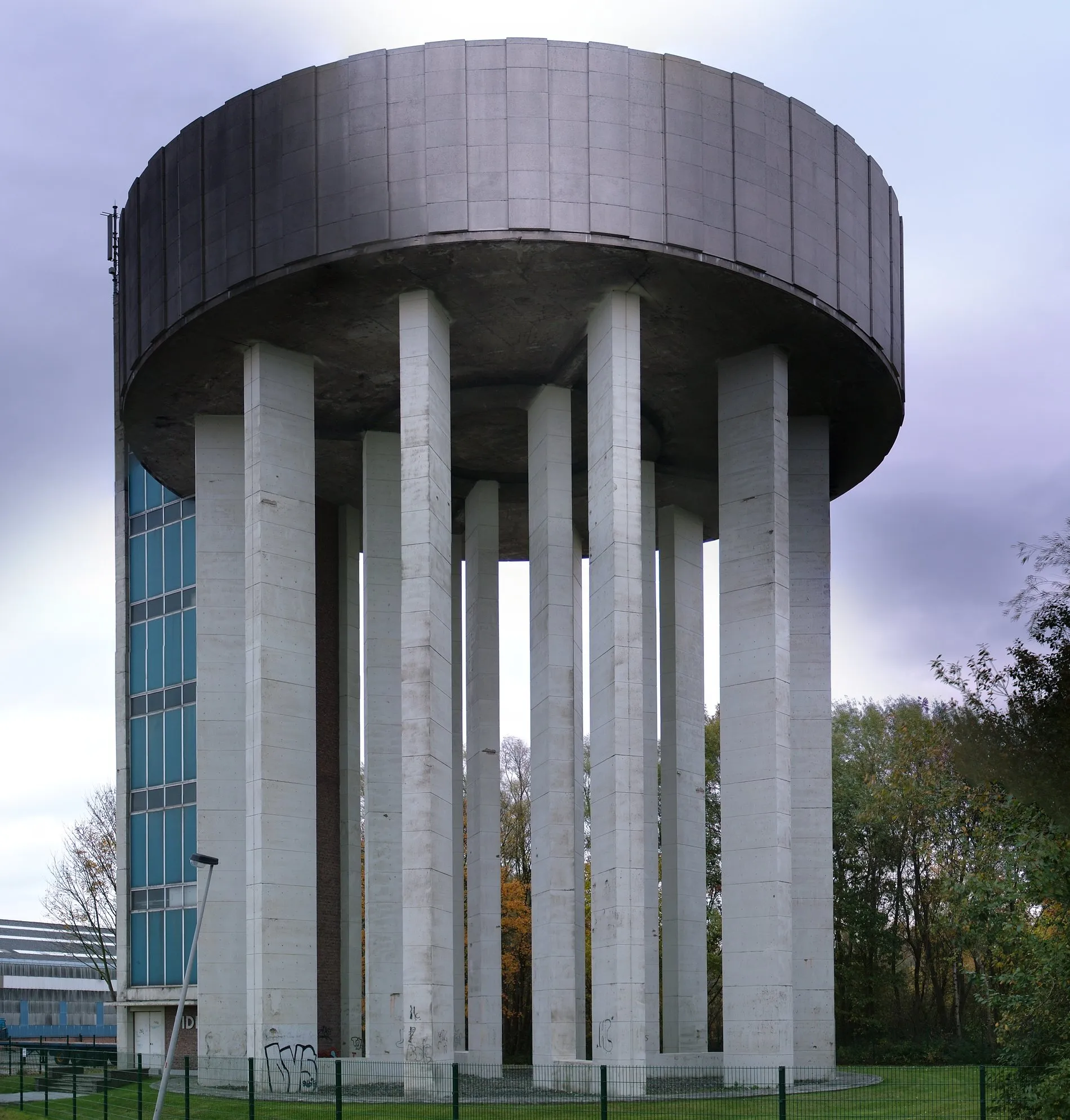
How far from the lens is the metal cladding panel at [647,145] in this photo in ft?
95.7

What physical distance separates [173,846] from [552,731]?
1311 cm

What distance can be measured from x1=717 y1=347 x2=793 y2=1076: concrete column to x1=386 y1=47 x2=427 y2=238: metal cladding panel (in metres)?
8.34

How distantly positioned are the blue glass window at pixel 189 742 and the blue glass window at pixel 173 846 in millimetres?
1041

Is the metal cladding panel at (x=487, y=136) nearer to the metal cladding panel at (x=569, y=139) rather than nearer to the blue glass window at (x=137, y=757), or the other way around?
the metal cladding panel at (x=569, y=139)

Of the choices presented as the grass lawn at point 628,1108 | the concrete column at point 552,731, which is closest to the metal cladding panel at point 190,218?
the concrete column at point 552,731

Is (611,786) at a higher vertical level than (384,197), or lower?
lower

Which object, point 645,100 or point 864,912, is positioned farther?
point 864,912

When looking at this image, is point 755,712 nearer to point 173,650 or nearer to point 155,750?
point 173,650

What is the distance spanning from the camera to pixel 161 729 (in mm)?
42188

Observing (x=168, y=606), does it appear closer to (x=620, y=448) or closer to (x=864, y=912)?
(x=620, y=448)

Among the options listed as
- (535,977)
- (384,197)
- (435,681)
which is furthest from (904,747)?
(384,197)

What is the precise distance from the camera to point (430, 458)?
30.0 metres

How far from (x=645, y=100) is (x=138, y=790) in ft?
78.4

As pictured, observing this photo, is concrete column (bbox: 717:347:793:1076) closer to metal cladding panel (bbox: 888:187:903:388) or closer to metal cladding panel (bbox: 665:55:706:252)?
metal cladding panel (bbox: 888:187:903:388)
